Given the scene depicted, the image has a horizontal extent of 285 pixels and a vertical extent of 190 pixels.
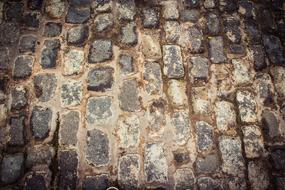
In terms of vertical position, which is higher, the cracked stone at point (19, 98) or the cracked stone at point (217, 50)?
the cracked stone at point (217, 50)

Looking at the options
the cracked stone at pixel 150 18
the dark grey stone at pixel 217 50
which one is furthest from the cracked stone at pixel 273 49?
the cracked stone at pixel 150 18

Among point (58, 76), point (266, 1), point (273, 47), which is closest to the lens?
point (58, 76)

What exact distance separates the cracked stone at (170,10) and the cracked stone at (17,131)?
175 cm

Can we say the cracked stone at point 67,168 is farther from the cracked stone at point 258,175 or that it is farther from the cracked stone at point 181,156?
the cracked stone at point 258,175

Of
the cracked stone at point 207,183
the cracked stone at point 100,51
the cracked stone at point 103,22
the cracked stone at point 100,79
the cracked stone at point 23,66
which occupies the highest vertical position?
the cracked stone at point 103,22

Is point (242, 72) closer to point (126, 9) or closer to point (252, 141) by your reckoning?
point (252, 141)

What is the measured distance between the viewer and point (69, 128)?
8.93 ft

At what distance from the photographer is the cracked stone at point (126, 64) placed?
295 cm

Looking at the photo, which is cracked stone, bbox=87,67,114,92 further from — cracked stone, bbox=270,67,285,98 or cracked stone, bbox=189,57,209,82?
cracked stone, bbox=270,67,285,98

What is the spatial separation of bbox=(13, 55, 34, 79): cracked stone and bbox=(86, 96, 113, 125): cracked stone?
0.67 m

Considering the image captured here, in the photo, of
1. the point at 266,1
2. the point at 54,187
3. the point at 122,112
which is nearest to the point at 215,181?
the point at 122,112

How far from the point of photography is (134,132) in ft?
8.93

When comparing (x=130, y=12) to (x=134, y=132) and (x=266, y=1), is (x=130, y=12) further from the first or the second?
(x=266, y=1)

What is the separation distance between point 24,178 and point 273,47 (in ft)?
8.82
